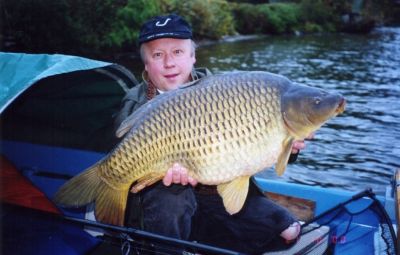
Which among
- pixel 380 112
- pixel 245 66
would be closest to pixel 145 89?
pixel 380 112

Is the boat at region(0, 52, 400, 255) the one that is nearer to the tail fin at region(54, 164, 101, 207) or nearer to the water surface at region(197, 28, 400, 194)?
the tail fin at region(54, 164, 101, 207)

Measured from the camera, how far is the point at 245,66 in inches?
634

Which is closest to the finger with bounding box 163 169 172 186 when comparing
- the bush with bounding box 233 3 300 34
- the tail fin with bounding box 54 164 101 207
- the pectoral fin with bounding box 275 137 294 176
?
the tail fin with bounding box 54 164 101 207

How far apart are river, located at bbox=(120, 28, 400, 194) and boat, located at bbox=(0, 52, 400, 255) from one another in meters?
2.75

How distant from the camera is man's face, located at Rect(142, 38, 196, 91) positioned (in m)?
2.84

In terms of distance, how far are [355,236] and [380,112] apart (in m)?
7.22

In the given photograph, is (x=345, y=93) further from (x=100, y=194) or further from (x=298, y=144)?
(x=100, y=194)

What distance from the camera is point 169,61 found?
2.83 metres

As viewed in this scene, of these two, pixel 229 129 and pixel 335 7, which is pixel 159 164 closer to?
pixel 229 129

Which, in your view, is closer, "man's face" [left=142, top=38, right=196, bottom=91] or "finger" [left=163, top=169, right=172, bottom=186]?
"finger" [left=163, top=169, right=172, bottom=186]

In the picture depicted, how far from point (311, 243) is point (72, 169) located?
6.49ft

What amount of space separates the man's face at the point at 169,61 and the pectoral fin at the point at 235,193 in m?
0.82

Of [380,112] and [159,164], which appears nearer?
[159,164]

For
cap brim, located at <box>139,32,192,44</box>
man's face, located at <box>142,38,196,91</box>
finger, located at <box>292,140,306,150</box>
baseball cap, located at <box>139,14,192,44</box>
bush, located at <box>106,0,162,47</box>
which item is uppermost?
bush, located at <box>106,0,162,47</box>
